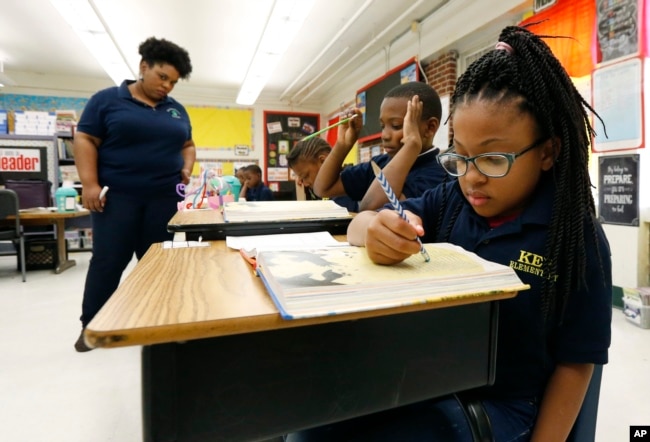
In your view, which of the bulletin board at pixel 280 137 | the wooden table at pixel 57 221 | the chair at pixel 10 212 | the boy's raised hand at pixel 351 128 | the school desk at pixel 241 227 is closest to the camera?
the school desk at pixel 241 227

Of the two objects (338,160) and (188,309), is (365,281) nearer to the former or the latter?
(188,309)

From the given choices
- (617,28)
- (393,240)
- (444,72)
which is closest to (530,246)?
(393,240)

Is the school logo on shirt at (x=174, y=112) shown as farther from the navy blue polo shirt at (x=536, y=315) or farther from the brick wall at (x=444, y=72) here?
the brick wall at (x=444, y=72)

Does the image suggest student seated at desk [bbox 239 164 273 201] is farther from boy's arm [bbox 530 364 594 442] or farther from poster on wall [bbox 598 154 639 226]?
boy's arm [bbox 530 364 594 442]

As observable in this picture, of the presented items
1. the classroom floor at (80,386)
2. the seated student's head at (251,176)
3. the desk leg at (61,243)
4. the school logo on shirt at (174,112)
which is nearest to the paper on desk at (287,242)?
the classroom floor at (80,386)

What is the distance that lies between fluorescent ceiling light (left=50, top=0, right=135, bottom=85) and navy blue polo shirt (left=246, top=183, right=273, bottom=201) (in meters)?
2.26

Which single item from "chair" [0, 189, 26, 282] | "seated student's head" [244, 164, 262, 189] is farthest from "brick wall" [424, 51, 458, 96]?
"chair" [0, 189, 26, 282]

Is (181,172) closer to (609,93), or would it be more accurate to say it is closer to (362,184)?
(362,184)

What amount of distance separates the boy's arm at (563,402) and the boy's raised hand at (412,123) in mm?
839

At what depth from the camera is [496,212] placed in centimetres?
67

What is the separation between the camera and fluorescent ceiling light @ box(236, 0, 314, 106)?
341cm

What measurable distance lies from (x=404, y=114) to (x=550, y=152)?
2.78ft

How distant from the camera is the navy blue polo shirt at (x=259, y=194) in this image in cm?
434

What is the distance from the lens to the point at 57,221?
375 cm
